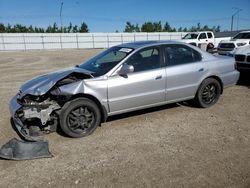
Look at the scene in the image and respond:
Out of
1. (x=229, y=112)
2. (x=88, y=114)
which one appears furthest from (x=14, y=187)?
(x=229, y=112)

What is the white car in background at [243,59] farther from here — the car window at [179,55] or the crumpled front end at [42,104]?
the crumpled front end at [42,104]

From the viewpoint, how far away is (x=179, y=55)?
528 centimetres

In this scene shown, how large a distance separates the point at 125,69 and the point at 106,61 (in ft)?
3.12

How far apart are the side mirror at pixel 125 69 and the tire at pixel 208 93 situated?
6.37 feet

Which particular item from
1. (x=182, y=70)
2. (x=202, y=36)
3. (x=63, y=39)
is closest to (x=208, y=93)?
(x=182, y=70)

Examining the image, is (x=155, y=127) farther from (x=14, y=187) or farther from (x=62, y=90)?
(x=14, y=187)

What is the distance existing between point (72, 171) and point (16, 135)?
1.76 metres

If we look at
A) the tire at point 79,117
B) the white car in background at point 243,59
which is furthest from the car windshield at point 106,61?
the white car in background at point 243,59

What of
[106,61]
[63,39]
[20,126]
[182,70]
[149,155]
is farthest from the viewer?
[63,39]

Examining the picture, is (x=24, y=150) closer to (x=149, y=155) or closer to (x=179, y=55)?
(x=149, y=155)

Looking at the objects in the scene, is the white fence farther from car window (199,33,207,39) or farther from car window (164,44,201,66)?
→ car window (164,44,201,66)

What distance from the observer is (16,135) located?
453 centimetres

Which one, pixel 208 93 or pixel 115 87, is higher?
pixel 115 87

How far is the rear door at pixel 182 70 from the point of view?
16.7ft
